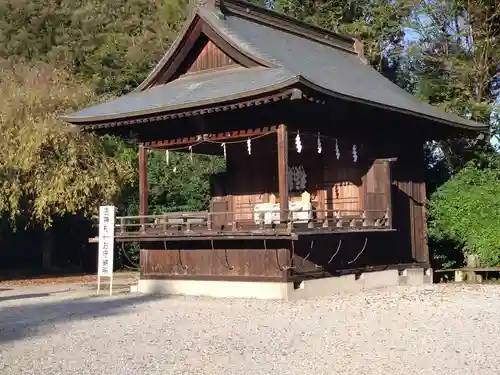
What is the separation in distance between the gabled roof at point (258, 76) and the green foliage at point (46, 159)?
516cm

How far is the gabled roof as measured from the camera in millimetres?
13930

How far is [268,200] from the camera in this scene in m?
17.8

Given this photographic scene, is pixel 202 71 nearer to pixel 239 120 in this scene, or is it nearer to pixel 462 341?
pixel 239 120

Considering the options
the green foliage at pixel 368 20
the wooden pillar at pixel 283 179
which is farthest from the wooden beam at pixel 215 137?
the green foliage at pixel 368 20

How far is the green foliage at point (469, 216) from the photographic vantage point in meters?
18.3

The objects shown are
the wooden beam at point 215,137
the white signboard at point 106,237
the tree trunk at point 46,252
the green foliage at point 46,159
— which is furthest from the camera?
the tree trunk at point 46,252

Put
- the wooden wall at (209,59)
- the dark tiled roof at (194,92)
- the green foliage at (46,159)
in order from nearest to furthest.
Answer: the dark tiled roof at (194,92), the wooden wall at (209,59), the green foliage at (46,159)

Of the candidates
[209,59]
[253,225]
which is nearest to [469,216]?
[253,225]

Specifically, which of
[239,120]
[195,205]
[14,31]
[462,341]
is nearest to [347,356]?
[462,341]

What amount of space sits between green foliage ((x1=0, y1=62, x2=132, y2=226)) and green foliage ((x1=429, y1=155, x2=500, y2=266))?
10.3 meters

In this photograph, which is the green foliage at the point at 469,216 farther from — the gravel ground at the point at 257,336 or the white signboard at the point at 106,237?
the white signboard at the point at 106,237

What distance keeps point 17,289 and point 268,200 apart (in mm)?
7757

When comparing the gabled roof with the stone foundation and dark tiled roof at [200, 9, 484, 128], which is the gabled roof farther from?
the stone foundation

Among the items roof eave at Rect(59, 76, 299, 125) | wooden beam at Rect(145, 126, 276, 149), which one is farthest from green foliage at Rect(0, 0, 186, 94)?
roof eave at Rect(59, 76, 299, 125)
